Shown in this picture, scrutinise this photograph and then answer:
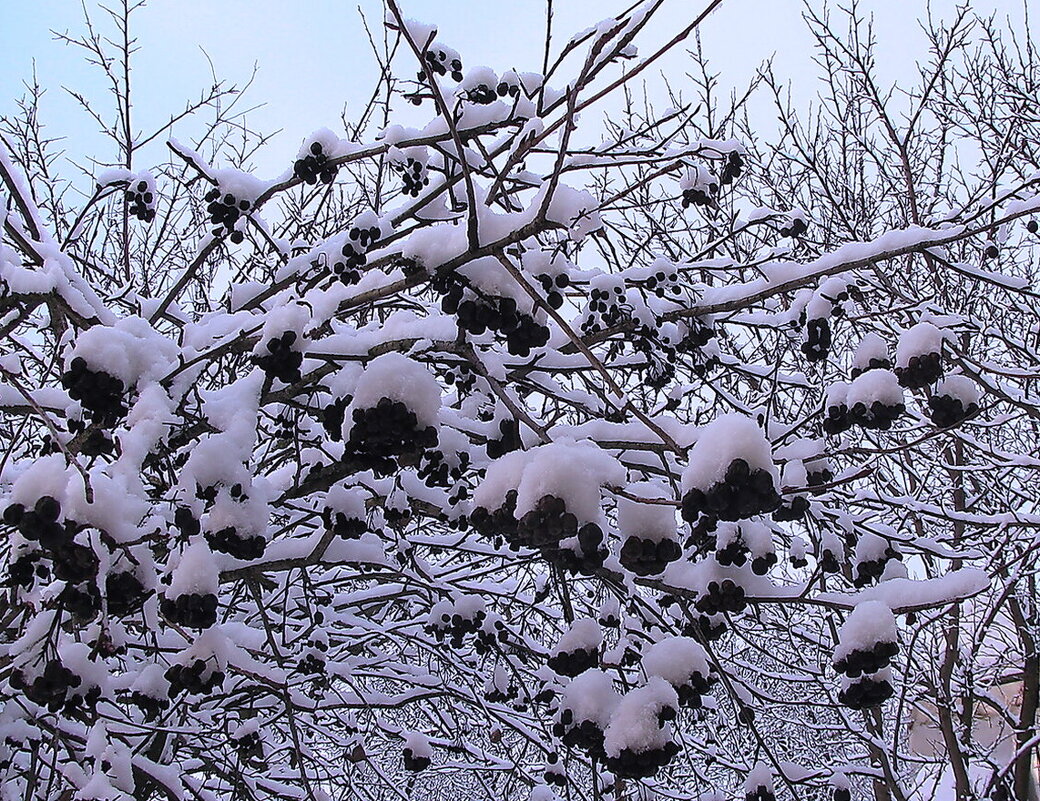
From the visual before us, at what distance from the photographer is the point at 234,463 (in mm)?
1937

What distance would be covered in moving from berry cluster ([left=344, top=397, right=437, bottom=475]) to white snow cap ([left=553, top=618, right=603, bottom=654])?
103 centimetres

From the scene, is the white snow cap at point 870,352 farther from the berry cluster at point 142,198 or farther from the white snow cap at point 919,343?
the berry cluster at point 142,198

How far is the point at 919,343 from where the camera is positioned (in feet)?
8.34

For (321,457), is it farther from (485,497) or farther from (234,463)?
(485,497)

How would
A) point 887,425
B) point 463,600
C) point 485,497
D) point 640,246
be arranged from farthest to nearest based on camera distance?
1. point 640,246
2. point 463,600
3. point 887,425
4. point 485,497

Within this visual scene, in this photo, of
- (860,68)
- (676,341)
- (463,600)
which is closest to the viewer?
(676,341)

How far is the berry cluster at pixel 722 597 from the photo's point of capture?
2208 millimetres

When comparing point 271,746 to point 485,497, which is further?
point 271,746

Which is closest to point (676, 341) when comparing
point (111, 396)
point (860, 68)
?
point (111, 396)

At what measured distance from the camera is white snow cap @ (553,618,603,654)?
106 inches

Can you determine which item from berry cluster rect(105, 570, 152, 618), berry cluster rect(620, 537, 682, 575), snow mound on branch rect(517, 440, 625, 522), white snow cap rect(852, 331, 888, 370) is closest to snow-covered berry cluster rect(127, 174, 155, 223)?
berry cluster rect(105, 570, 152, 618)

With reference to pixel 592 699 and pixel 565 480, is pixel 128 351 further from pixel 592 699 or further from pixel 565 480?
pixel 592 699

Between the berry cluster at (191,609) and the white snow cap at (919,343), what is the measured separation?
6.83 feet

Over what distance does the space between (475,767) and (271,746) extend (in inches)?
51.1
